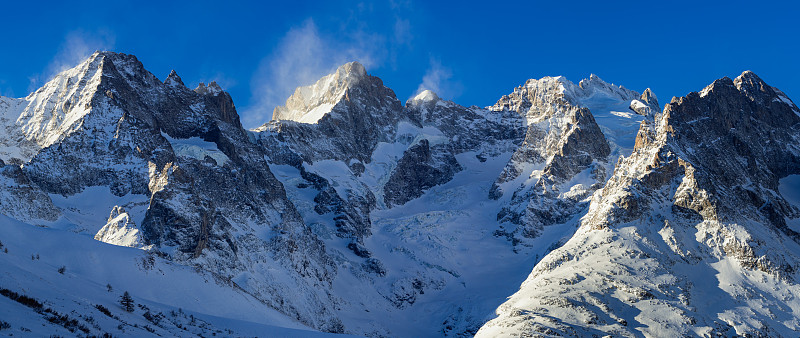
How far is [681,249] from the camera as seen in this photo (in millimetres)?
121375

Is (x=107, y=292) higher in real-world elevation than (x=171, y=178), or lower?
lower

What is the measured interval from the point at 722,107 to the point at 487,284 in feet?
248

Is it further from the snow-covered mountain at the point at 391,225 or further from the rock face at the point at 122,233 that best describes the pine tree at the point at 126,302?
the rock face at the point at 122,233

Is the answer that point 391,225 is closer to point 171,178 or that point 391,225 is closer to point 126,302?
point 171,178

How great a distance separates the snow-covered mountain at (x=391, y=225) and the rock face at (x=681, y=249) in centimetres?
39

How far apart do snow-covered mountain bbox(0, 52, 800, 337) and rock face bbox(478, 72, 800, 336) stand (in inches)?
15.5

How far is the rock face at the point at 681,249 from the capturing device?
100m

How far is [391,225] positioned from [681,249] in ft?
281

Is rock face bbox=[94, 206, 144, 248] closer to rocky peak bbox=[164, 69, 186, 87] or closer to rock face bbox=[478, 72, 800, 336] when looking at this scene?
rock face bbox=[478, 72, 800, 336]

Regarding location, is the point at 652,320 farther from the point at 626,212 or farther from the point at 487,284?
the point at 487,284

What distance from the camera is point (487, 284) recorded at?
153 meters

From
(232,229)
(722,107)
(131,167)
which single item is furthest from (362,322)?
(722,107)

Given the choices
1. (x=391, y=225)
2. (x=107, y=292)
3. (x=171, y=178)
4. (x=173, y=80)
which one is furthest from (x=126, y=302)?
(x=173, y=80)

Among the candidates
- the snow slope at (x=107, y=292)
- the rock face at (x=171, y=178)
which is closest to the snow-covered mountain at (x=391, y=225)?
the snow slope at (x=107, y=292)
